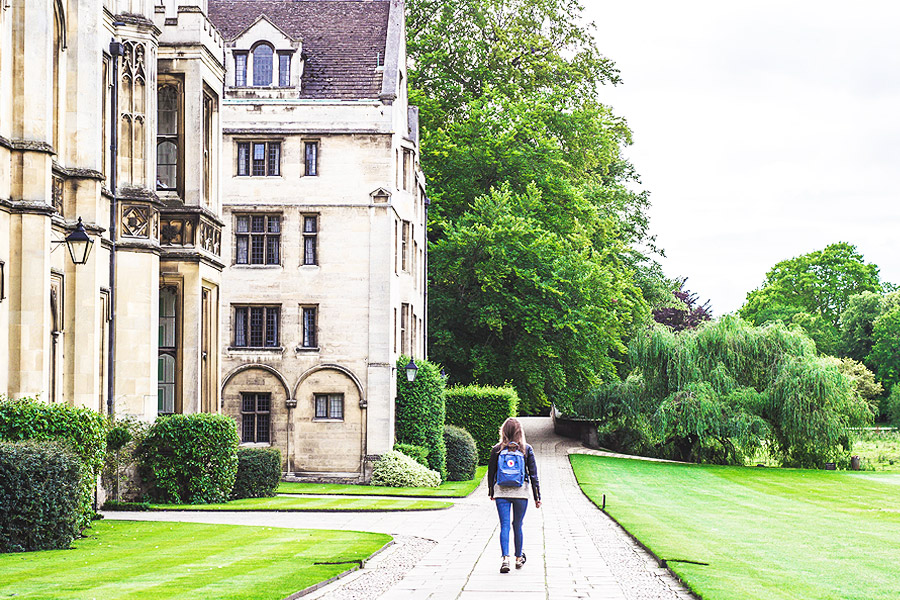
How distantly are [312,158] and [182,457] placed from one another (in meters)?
15.7

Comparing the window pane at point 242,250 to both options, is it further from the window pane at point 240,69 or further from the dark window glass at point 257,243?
the window pane at point 240,69

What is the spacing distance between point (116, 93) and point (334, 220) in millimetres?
14851

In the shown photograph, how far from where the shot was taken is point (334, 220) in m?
36.8

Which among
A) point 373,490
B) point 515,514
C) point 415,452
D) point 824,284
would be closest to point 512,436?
point 515,514

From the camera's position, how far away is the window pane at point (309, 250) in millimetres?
36875

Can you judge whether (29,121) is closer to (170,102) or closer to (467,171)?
(170,102)

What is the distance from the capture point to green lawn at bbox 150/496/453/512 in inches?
914

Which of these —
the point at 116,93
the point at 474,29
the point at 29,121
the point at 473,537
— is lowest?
the point at 473,537

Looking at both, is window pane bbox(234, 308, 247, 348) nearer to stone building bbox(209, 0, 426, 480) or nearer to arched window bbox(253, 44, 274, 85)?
stone building bbox(209, 0, 426, 480)

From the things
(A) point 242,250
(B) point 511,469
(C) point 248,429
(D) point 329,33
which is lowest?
(C) point 248,429

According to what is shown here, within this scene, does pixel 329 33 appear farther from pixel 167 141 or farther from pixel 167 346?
pixel 167 346

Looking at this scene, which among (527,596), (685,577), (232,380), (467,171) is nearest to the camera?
(527,596)

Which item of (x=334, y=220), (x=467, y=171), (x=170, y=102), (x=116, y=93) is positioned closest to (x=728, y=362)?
(x=467, y=171)

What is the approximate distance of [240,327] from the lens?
3675cm
